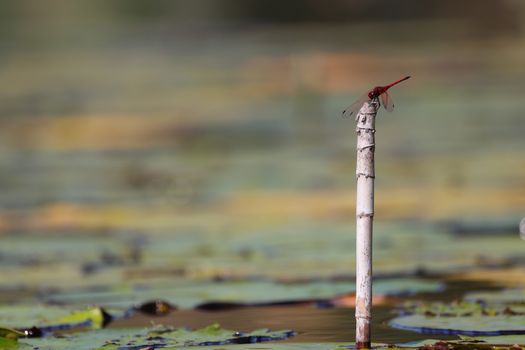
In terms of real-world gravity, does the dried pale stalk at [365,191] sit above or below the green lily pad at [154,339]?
above

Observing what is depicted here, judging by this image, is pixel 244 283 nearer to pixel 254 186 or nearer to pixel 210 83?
pixel 254 186

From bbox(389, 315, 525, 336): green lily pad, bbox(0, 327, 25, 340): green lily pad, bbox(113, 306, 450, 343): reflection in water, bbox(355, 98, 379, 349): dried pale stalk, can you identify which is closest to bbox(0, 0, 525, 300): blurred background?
bbox(113, 306, 450, 343): reflection in water

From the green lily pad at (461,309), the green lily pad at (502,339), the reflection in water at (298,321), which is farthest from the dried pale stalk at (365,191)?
the green lily pad at (461,309)

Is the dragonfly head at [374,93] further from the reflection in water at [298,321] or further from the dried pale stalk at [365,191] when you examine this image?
the reflection in water at [298,321]

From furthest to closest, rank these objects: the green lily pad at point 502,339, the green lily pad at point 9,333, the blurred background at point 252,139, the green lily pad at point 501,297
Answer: the blurred background at point 252,139
the green lily pad at point 501,297
the green lily pad at point 9,333
the green lily pad at point 502,339

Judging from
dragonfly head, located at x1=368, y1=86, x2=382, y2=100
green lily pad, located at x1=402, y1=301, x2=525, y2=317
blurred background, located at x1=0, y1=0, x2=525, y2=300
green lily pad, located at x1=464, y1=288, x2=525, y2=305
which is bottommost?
green lily pad, located at x1=402, y1=301, x2=525, y2=317

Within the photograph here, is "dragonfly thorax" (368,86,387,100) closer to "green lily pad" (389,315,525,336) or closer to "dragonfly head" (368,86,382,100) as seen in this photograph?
"dragonfly head" (368,86,382,100)
